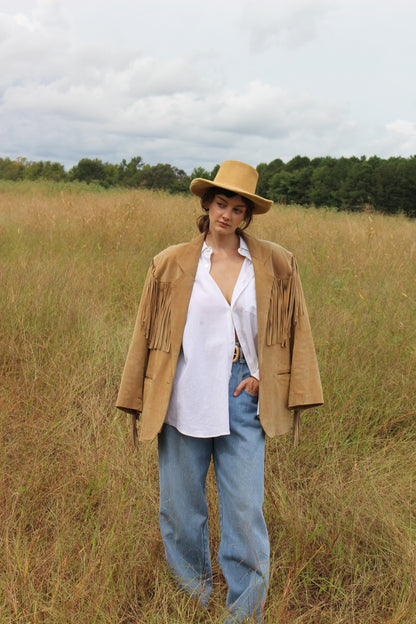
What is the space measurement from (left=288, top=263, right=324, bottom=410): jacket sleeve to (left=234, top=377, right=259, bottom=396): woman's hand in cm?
16

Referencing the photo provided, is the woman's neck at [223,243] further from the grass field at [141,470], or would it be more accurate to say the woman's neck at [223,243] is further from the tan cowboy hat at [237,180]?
the grass field at [141,470]

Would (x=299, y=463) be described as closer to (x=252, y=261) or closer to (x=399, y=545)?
(x=399, y=545)

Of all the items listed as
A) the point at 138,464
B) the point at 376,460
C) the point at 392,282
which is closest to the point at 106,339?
the point at 138,464

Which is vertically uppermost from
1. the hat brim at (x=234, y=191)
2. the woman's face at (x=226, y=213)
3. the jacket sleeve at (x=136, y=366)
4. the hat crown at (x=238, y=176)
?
the hat crown at (x=238, y=176)

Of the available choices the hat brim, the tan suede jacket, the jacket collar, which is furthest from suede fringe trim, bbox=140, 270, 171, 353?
the hat brim

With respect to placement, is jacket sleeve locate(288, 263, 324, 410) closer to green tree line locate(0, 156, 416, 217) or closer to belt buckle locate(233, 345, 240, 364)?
belt buckle locate(233, 345, 240, 364)

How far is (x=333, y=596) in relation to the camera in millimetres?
2219

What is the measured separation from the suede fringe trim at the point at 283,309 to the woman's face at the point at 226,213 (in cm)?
27

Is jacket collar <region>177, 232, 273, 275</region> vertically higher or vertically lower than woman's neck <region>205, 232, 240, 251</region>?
lower

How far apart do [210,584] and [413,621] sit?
2.68ft

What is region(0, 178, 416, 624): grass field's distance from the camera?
2170mm

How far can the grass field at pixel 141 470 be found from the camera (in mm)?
2170

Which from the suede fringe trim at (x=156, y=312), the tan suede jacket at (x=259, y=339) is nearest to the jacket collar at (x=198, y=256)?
the tan suede jacket at (x=259, y=339)

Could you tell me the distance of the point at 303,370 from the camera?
6.79 feet
